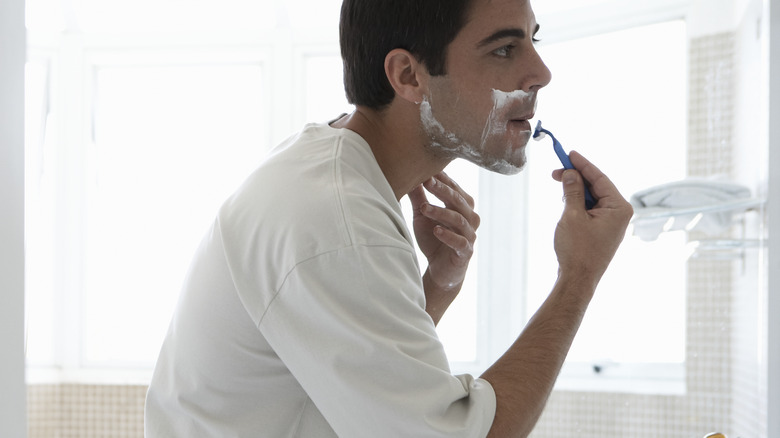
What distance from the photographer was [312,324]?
2.01 feet

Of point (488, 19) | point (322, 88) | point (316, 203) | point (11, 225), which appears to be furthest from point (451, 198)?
point (322, 88)

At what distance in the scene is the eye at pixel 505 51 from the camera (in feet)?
2.85

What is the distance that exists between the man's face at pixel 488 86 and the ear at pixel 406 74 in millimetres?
11

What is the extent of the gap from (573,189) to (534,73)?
0.14 meters

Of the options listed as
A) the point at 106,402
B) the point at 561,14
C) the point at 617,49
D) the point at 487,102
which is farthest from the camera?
A: the point at 106,402

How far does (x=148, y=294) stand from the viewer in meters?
2.85

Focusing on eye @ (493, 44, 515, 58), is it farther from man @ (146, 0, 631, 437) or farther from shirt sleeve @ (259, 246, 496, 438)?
shirt sleeve @ (259, 246, 496, 438)

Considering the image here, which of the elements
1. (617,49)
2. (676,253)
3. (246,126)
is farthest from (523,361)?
(246,126)

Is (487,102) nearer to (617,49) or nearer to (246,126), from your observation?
(617,49)

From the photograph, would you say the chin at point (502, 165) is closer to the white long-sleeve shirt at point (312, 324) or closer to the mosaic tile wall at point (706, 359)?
the white long-sleeve shirt at point (312, 324)

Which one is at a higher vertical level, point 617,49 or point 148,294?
point 617,49

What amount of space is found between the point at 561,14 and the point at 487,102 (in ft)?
4.75

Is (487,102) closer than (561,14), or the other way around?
(487,102)

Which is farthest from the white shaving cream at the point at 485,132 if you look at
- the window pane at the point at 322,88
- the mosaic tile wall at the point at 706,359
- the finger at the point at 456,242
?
the window pane at the point at 322,88
